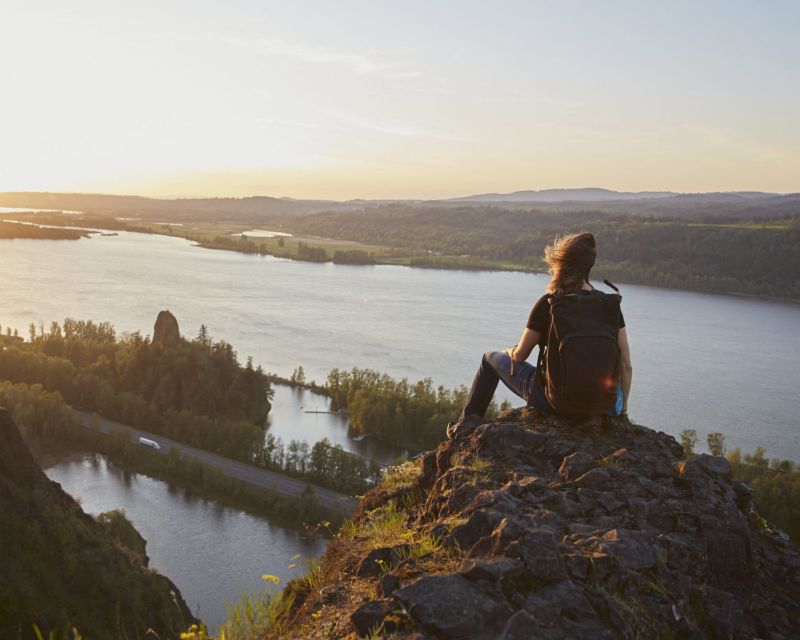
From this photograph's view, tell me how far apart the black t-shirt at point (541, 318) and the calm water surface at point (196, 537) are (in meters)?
22.7

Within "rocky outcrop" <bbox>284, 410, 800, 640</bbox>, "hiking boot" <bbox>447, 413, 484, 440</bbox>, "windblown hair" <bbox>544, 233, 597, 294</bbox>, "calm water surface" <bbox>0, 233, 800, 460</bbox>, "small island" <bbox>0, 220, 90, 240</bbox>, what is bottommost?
"calm water surface" <bbox>0, 233, 800, 460</bbox>

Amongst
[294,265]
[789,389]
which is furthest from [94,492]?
[294,265]

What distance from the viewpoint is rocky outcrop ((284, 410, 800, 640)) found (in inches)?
139

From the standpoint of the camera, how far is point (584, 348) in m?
5.23

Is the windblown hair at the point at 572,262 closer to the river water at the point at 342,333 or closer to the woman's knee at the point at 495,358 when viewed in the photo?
the woman's knee at the point at 495,358

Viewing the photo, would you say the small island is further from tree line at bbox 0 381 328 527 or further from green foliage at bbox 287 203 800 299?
tree line at bbox 0 381 328 527

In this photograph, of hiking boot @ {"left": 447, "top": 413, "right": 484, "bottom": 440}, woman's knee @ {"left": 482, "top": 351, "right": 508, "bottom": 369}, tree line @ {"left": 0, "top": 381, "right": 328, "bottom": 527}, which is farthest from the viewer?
tree line @ {"left": 0, "top": 381, "right": 328, "bottom": 527}

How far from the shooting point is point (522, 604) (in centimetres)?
351

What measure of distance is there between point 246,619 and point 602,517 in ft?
7.76

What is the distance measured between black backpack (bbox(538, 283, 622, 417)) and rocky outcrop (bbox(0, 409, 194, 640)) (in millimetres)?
13460

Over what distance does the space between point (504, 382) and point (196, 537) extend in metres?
31.7

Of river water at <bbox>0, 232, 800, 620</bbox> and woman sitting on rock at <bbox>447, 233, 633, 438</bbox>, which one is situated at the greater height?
woman sitting on rock at <bbox>447, 233, 633, 438</bbox>

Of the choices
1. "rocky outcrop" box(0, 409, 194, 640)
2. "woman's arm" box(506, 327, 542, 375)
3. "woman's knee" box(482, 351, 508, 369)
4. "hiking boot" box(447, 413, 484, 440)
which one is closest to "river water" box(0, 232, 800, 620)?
"rocky outcrop" box(0, 409, 194, 640)

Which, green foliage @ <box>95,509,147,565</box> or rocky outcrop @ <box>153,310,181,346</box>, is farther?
rocky outcrop @ <box>153,310,181,346</box>
